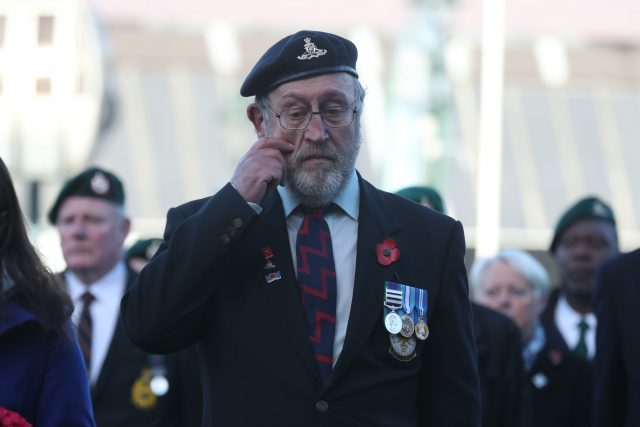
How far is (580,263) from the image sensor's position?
26.9ft

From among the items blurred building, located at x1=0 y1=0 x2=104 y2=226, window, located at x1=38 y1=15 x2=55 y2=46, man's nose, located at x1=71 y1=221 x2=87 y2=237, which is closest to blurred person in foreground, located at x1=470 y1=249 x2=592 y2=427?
man's nose, located at x1=71 y1=221 x2=87 y2=237

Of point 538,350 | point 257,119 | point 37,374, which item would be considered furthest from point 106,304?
point 37,374

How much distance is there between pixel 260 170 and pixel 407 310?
534 mm

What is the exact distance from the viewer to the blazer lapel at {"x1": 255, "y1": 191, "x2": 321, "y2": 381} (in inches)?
162

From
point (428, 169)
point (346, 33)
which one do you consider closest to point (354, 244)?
point (428, 169)

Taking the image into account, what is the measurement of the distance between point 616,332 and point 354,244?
169 cm

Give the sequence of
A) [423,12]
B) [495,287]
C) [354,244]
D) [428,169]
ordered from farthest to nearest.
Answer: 1. [428,169]
2. [423,12]
3. [495,287]
4. [354,244]

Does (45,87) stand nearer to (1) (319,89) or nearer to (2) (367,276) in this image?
(1) (319,89)

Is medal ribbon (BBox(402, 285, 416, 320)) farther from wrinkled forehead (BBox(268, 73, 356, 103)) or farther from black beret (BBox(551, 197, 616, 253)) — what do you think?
black beret (BBox(551, 197, 616, 253))

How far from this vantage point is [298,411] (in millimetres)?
4105

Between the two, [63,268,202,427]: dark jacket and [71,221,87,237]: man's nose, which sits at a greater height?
[71,221,87,237]: man's nose

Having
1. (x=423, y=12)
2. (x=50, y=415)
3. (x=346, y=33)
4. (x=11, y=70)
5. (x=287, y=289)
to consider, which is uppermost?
(x=346, y=33)

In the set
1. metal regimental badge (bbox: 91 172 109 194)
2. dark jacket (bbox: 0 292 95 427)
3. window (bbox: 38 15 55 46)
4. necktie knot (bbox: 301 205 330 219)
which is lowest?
dark jacket (bbox: 0 292 95 427)

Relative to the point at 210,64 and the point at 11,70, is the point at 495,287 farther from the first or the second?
the point at 210,64
